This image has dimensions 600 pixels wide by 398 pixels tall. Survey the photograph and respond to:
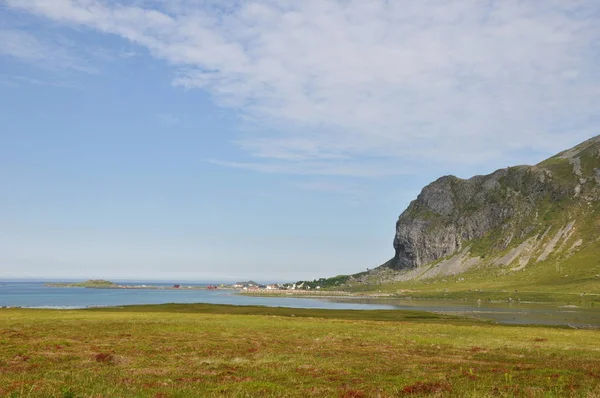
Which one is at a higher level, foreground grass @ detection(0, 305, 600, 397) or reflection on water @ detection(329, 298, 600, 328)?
foreground grass @ detection(0, 305, 600, 397)

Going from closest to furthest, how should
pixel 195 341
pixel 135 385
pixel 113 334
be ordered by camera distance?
pixel 135 385, pixel 195 341, pixel 113 334

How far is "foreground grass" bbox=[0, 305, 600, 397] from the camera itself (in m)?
24.6

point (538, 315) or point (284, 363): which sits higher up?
point (284, 363)

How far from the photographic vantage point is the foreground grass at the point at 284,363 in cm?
2464

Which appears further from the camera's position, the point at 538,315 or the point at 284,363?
the point at 538,315

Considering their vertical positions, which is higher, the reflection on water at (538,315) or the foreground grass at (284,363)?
the foreground grass at (284,363)

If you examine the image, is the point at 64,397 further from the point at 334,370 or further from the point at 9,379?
the point at 334,370

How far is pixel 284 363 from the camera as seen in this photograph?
35.1 metres

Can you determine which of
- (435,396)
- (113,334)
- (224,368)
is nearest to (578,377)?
(435,396)

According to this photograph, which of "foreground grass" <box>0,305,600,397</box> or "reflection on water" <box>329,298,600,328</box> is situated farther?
"reflection on water" <box>329,298,600,328</box>

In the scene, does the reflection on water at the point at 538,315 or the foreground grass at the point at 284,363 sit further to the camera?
the reflection on water at the point at 538,315

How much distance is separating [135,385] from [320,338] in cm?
3122

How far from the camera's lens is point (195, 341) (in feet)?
157

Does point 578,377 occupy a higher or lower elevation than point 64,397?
lower
